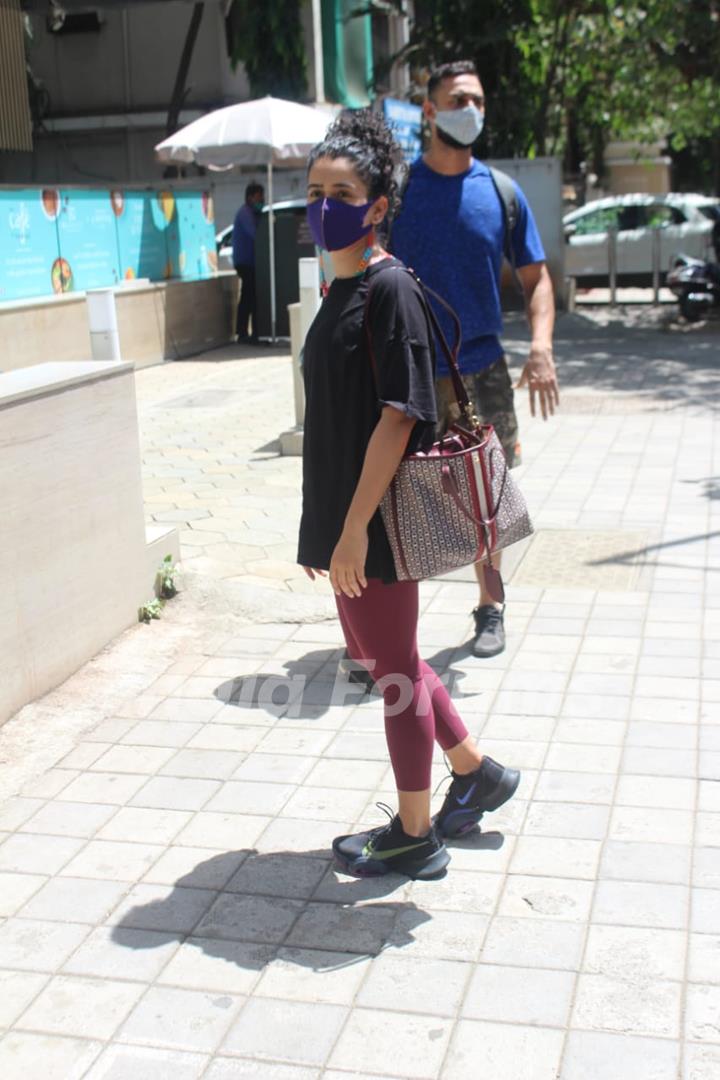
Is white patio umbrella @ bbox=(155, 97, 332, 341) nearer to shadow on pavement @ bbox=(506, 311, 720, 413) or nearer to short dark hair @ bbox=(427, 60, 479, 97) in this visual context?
shadow on pavement @ bbox=(506, 311, 720, 413)

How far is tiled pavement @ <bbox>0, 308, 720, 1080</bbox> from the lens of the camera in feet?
9.08

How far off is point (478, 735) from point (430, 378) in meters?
1.65

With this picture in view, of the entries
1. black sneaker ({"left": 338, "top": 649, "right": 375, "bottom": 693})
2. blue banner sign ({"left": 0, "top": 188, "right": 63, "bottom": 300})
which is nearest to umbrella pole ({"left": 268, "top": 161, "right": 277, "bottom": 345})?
blue banner sign ({"left": 0, "top": 188, "right": 63, "bottom": 300})

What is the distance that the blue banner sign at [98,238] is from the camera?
1080cm

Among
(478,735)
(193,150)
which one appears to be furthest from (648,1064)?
(193,150)

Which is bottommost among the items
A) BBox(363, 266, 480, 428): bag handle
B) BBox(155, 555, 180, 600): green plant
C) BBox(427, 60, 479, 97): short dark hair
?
BBox(155, 555, 180, 600): green plant

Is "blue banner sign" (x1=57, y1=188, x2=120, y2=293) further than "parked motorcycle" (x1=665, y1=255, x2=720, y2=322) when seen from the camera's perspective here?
No

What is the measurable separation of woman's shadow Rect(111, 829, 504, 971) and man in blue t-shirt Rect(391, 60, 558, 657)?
1.73 m

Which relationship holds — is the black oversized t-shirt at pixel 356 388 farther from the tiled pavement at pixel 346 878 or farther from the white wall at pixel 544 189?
the white wall at pixel 544 189

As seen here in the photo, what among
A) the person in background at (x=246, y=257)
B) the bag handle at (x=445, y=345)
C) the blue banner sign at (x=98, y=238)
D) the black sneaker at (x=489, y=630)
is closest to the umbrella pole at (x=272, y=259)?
the person in background at (x=246, y=257)

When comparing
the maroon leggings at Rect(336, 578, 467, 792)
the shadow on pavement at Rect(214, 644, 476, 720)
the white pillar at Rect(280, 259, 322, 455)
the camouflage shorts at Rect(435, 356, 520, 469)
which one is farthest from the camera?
the white pillar at Rect(280, 259, 322, 455)

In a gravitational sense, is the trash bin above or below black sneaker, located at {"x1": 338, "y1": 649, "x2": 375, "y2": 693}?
above

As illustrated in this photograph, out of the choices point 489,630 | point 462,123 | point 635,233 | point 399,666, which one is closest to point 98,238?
point 462,123

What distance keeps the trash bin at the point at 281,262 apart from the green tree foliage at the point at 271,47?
24.4 ft
